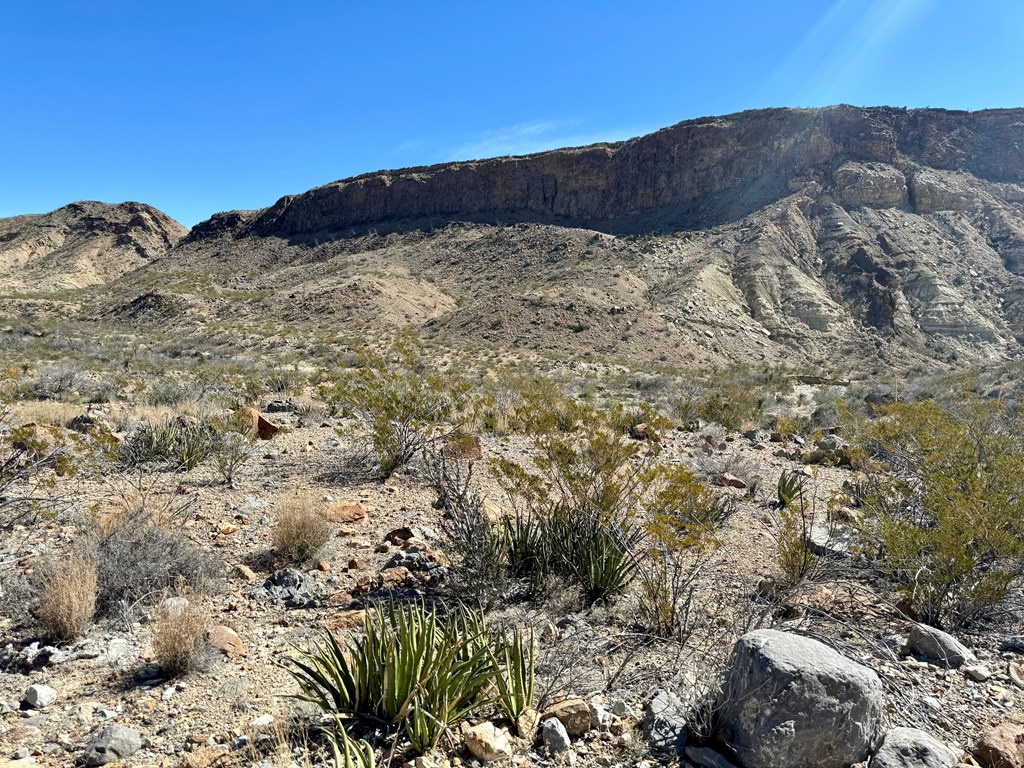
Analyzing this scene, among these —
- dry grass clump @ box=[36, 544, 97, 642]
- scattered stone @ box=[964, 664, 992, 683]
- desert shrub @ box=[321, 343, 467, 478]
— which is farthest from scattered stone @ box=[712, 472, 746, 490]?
dry grass clump @ box=[36, 544, 97, 642]

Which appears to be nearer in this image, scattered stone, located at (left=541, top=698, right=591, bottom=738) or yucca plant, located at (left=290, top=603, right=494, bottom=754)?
yucca plant, located at (left=290, top=603, right=494, bottom=754)

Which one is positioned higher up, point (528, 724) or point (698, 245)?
point (698, 245)

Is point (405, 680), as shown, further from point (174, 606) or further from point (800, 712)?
point (174, 606)

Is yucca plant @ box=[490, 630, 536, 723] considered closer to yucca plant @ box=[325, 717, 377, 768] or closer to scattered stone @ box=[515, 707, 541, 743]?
scattered stone @ box=[515, 707, 541, 743]

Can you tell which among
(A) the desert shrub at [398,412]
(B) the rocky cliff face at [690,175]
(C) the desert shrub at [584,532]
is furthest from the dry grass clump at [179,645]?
(B) the rocky cliff face at [690,175]

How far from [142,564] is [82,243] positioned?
310 ft

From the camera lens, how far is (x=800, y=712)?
3012 millimetres

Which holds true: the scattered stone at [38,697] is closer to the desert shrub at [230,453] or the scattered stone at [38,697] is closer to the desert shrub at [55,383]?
the desert shrub at [230,453]

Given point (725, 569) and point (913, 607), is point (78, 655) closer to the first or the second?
point (725, 569)

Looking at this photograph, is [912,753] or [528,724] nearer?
[912,753]

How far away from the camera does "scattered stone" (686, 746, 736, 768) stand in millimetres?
3061

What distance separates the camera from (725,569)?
6090 millimetres

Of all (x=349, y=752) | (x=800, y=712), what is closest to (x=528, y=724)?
(x=349, y=752)

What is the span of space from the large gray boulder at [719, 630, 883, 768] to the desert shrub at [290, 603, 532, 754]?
115 cm
